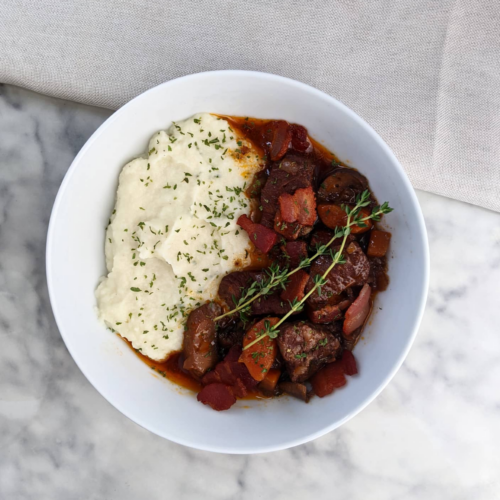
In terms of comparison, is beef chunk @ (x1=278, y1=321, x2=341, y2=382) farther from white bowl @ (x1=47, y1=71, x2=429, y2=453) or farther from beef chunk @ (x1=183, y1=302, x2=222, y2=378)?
beef chunk @ (x1=183, y1=302, x2=222, y2=378)

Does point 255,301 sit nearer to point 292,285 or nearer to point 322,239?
point 292,285

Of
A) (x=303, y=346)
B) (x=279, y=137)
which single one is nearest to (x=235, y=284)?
(x=303, y=346)

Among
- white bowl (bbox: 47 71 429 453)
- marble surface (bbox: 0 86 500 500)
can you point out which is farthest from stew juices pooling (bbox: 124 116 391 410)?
marble surface (bbox: 0 86 500 500)

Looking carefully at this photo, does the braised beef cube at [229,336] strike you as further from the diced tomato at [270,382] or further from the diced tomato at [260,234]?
the diced tomato at [260,234]

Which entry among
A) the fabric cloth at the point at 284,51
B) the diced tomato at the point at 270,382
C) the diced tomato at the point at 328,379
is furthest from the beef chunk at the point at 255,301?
the fabric cloth at the point at 284,51

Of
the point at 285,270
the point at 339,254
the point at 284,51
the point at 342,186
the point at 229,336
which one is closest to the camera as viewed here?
the point at 339,254

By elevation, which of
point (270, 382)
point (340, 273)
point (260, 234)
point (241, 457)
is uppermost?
point (260, 234)

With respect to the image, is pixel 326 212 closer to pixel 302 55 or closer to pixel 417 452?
pixel 302 55
